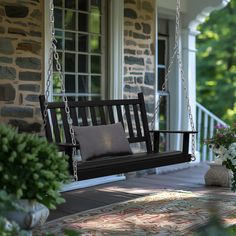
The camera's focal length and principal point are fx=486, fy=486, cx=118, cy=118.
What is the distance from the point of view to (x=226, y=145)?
4.67 metres

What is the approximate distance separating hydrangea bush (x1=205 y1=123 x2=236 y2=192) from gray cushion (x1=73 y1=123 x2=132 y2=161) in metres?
0.88

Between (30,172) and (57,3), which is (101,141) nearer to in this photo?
(57,3)

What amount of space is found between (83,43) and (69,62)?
0.96 ft

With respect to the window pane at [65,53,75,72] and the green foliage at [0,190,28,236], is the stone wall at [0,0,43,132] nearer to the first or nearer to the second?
the window pane at [65,53,75,72]

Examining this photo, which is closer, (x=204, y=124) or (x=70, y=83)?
(x=70, y=83)

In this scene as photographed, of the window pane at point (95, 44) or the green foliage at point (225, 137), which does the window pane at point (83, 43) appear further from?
the green foliage at point (225, 137)

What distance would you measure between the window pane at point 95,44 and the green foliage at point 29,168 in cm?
299

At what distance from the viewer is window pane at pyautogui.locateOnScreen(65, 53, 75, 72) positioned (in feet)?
17.6

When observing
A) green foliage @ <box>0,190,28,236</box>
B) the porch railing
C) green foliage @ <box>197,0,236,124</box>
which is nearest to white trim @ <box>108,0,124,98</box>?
the porch railing

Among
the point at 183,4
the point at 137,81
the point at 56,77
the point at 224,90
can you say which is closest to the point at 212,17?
the point at 224,90

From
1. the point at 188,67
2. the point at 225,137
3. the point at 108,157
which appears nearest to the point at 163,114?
the point at 188,67

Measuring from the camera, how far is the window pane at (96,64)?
18.4 feet

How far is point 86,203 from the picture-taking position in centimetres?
439

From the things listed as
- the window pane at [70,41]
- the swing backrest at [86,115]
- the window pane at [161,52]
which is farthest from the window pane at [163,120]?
the window pane at [70,41]
